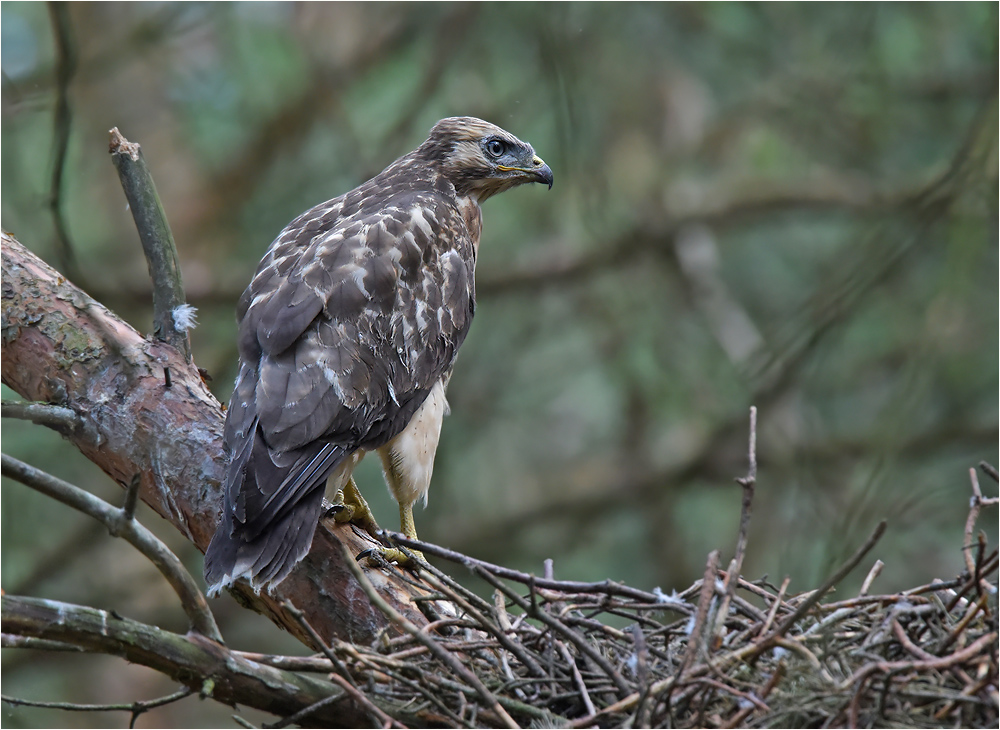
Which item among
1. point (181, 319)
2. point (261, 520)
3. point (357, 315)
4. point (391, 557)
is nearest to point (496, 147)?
point (357, 315)

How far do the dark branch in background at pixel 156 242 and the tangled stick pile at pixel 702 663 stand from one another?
1.40 metres

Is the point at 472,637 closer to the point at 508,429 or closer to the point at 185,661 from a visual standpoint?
the point at 185,661

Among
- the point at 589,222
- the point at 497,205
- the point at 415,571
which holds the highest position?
the point at 497,205

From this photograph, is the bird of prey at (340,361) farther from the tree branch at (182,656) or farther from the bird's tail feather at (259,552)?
the tree branch at (182,656)

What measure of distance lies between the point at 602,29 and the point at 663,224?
1.48 metres

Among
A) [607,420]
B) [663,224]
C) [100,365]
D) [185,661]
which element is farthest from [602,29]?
[185,661]

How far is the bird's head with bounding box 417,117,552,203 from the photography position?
4703 millimetres

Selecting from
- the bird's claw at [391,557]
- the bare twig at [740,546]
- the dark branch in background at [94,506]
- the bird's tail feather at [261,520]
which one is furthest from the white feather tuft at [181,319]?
the bare twig at [740,546]

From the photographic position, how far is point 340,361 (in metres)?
3.41

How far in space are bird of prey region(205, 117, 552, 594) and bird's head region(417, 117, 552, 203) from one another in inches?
4.5

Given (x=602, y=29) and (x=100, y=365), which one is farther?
(x=602, y=29)

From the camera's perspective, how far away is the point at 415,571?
3.39 m

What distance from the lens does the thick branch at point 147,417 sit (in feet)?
10.3

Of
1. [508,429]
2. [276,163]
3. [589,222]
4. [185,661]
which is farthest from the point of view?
[508,429]
